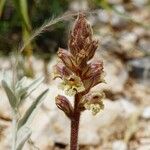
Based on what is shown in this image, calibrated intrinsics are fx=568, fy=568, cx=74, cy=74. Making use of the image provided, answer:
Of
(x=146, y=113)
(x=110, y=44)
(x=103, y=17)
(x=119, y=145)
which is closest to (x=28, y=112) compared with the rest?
(x=119, y=145)

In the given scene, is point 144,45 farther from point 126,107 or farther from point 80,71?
point 80,71

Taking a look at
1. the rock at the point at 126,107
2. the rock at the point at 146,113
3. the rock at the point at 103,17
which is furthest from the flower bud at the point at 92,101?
the rock at the point at 103,17

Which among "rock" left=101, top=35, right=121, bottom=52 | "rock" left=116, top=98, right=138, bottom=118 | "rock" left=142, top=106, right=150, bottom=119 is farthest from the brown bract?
"rock" left=101, top=35, right=121, bottom=52

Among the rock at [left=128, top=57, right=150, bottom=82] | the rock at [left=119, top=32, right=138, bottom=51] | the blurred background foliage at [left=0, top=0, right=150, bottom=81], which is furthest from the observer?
the rock at [left=119, top=32, right=138, bottom=51]

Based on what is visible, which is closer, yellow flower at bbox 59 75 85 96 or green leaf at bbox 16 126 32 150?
yellow flower at bbox 59 75 85 96

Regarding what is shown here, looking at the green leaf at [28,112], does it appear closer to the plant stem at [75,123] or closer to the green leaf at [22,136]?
the green leaf at [22,136]

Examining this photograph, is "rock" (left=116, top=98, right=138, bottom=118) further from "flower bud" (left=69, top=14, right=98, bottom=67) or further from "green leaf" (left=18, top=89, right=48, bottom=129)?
"flower bud" (left=69, top=14, right=98, bottom=67)

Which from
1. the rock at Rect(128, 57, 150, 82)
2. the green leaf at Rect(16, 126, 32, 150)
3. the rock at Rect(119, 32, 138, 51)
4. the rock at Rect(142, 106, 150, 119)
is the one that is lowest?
the green leaf at Rect(16, 126, 32, 150)
